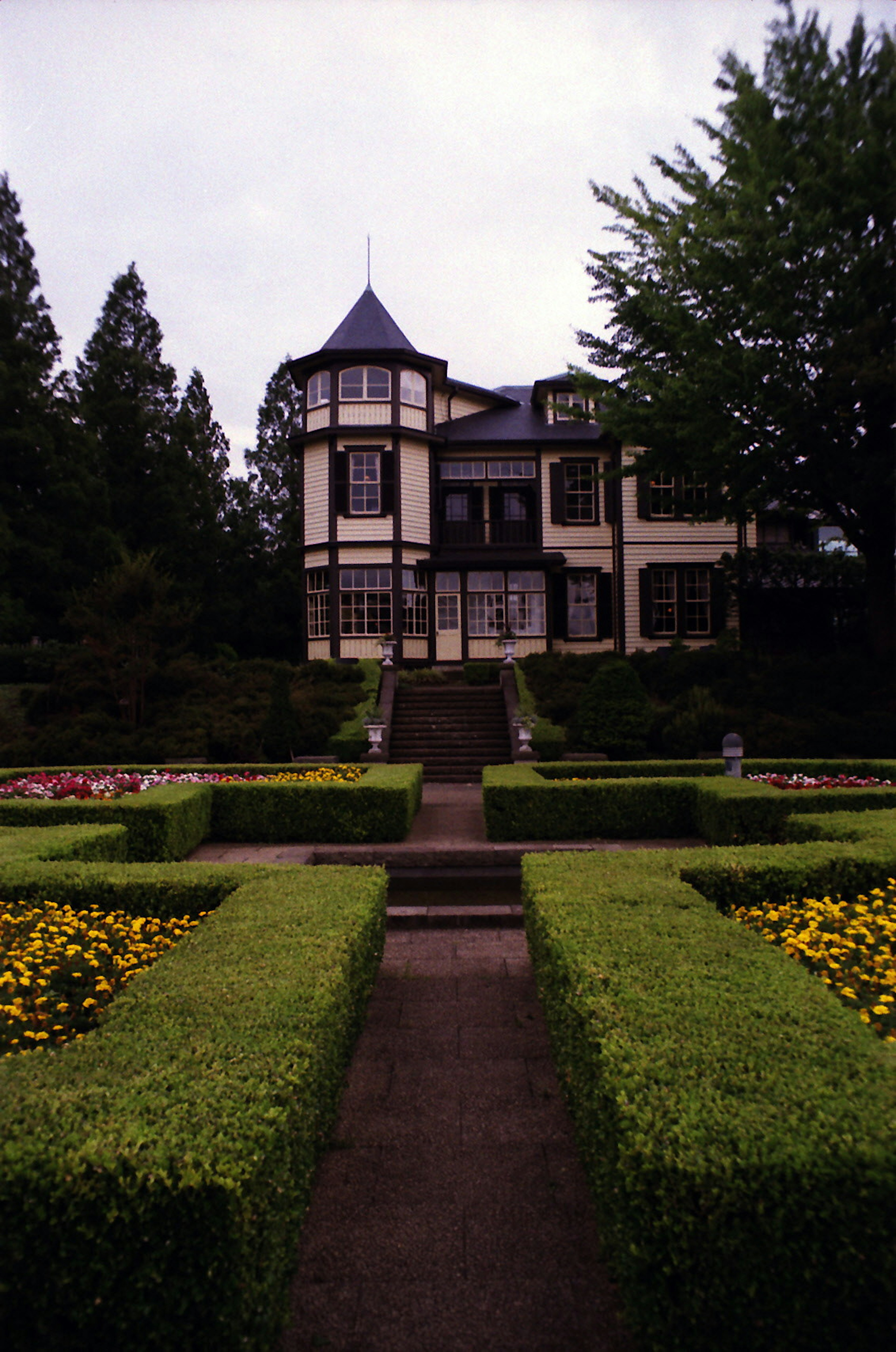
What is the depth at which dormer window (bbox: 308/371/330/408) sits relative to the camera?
→ 2356 cm

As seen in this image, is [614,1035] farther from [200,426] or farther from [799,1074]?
[200,426]

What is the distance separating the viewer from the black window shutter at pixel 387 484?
2339cm

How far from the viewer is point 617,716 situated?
49.0ft

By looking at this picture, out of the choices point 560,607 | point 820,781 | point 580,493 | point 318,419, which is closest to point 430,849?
point 820,781

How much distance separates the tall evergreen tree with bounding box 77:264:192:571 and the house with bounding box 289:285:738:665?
287 inches

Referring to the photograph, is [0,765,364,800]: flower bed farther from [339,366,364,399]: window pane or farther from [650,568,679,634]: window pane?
[339,366,364,399]: window pane

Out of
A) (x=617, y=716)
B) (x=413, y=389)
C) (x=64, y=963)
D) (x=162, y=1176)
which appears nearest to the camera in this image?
(x=162, y=1176)

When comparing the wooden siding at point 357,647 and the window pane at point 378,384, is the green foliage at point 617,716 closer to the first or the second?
the wooden siding at point 357,647

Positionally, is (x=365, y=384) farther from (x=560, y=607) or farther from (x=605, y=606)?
(x=605, y=606)

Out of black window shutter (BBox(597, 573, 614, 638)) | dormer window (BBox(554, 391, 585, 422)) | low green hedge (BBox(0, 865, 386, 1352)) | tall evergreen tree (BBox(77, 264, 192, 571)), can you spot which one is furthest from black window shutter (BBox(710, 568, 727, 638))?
low green hedge (BBox(0, 865, 386, 1352))

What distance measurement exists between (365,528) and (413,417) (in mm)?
3498

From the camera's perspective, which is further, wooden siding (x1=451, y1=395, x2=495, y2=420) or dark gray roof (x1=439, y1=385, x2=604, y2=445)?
wooden siding (x1=451, y1=395, x2=495, y2=420)

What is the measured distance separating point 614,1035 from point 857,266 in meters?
16.4

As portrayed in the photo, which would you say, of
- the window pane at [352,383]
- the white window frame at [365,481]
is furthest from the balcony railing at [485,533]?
the window pane at [352,383]
